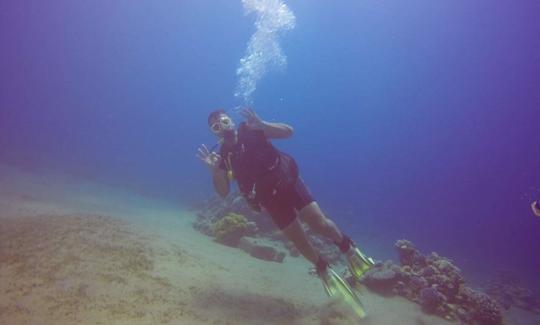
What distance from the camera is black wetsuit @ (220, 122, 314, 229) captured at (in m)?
6.11

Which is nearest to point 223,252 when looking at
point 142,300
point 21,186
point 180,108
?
point 142,300

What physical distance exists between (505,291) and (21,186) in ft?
83.4

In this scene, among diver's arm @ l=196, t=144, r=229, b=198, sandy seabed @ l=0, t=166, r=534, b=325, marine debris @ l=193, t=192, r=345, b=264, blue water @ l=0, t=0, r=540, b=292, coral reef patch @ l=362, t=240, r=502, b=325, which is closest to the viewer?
sandy seabed @ l=0, t=166, r=534, b=325

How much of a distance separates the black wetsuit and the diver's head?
0.22 meters

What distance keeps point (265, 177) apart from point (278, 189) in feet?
1.13

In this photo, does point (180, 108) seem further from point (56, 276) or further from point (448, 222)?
point (56, 276)

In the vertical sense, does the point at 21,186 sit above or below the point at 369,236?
below

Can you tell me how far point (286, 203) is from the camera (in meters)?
6.15

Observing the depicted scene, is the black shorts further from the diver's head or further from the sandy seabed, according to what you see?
the sandy seabed

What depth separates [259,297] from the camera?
22.2 feet

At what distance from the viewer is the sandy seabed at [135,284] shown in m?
4.84

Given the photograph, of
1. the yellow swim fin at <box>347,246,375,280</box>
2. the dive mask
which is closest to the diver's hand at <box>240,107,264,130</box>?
the dive mask

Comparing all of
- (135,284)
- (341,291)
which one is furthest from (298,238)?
(135,284)

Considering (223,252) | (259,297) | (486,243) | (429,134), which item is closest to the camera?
(259,297)
